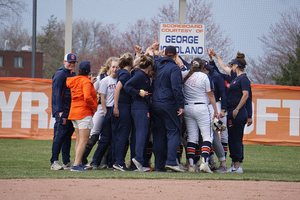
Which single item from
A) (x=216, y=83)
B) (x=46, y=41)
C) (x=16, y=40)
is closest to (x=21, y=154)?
(x=216, y=83)

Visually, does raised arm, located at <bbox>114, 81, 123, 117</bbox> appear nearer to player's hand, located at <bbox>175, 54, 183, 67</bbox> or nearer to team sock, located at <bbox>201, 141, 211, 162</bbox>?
player's hand, located at <bbox>175, 54, 183, 67</bbox>

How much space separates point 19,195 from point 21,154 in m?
4.61

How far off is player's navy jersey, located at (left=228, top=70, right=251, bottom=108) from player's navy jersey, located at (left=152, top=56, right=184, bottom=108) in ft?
3.56

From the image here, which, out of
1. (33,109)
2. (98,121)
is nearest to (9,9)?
(33,109)

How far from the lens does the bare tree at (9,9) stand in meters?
16.7

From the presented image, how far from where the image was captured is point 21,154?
857 cm

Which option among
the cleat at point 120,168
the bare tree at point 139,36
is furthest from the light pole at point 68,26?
the bare tree at point 139,36

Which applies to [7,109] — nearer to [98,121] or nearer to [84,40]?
[98,121]

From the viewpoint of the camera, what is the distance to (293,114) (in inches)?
478

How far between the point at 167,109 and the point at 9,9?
1612 centimetres

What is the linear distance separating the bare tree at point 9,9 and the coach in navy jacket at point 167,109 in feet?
37.0

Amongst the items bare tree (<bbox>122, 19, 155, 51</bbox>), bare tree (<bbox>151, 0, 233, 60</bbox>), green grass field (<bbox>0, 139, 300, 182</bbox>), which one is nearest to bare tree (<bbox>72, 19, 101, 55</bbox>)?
bare tree (<bbox>122, 19, 155, 51</bbox>)

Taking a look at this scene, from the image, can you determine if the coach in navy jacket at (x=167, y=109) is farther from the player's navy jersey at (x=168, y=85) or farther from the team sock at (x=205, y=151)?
the team sock at (x=205, y=151)

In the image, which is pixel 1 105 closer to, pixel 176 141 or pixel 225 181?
pixel 176 141
